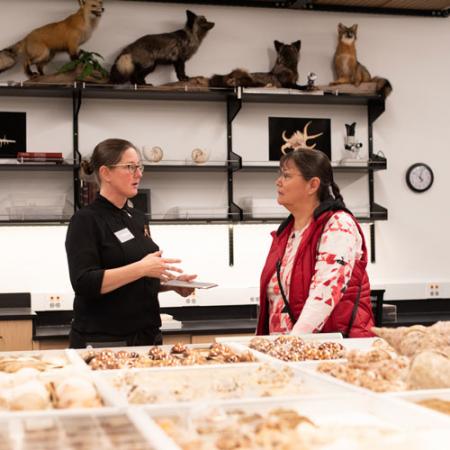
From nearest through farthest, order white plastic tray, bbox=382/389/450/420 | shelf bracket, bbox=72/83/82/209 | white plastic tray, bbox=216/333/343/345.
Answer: white plastic tray, bbox=382/389/450/420 → white plastic tray, bbox=216/333/343/345 → shelf bracket, bbox=72/83/82/209

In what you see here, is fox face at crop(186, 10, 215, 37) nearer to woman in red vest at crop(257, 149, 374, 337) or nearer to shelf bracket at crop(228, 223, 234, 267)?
shelf bracket at crop(228, 223, 234, 267)

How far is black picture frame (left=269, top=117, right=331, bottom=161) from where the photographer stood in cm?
572

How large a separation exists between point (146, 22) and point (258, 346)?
3.93 meters

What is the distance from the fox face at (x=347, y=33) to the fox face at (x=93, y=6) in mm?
1822

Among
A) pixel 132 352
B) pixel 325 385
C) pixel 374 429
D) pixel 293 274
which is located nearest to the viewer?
pixel 374 429

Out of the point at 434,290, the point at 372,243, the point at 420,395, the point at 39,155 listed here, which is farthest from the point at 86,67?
the point at 420,395

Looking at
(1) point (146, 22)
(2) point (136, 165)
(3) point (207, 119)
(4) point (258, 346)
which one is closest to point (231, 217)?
(3) point (207, 119)

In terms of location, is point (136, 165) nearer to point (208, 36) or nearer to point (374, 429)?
point (374, 429)

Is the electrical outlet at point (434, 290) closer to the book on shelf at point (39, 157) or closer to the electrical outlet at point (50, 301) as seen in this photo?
the electrical outlet at point (50, 301)

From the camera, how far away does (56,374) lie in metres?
1.64

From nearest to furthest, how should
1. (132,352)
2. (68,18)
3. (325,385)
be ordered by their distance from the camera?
(325,385), (132,352), (68,18)

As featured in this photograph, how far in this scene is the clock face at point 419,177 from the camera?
5.93 m

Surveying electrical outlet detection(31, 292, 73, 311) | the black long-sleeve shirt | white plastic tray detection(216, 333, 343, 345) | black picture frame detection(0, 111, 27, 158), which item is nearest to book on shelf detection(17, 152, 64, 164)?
black picture frame detection(0, 111, 27, 158)

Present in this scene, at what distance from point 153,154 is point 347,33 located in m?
1.79
